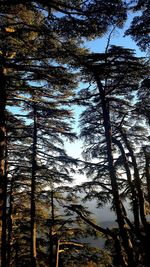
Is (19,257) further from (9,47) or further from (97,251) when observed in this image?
(9,47)

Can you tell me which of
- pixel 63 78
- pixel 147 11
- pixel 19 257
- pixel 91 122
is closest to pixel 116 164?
pixel 91 122

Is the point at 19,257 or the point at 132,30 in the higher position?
the point at 132,30

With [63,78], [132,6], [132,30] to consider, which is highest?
[132,6]

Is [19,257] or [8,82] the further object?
[19,257]

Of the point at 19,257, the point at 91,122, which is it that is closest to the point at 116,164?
the point at 91,122

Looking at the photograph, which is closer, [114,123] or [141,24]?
[141,24]

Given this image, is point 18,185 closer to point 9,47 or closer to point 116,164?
point 116,164

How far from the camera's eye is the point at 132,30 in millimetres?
10234

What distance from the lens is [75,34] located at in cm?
909

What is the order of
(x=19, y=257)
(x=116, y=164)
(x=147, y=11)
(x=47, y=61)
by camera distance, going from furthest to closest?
(x=19, y=257), (x=116, y=164), (x=47, y=61), (x=147, y=11)

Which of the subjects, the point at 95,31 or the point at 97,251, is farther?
the point at 97,251

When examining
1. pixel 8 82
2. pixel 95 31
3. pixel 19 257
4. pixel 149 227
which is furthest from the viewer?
pixel 19 257

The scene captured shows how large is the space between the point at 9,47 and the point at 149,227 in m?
7.79

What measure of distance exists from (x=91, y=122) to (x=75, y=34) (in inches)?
263
